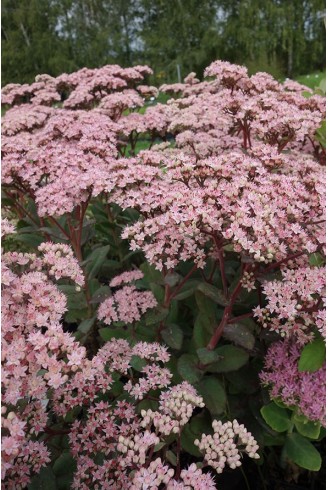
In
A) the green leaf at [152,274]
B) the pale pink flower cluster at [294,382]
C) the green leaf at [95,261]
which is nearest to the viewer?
the pale pink flower cluster at [294,382]

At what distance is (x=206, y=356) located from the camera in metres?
1.68

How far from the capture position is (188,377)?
1711 mm

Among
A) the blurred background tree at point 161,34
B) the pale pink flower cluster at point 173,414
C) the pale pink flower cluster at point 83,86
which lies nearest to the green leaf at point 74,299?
the pale pink flower cluster at point 173,414

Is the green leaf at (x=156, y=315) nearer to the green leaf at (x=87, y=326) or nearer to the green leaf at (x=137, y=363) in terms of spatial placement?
the green leaf at (x=137, y=363)

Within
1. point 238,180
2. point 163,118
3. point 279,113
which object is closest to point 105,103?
point 163,118

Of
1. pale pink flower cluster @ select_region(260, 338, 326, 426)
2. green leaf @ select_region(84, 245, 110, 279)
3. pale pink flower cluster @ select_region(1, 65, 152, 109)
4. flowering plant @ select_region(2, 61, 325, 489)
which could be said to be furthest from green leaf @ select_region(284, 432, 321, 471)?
pale pink flower cluster @ select_region(1, 65, 152, 109)

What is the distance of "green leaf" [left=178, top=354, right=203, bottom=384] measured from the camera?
67.4 inches

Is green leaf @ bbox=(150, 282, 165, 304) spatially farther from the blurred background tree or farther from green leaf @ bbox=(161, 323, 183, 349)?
the blurred background tree

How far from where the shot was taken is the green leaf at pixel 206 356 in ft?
5.46

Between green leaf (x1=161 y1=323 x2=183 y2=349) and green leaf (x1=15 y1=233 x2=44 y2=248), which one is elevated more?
green leaf (x1=15 y1=233 x2=44 y2=248)

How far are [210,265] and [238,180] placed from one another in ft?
1.81

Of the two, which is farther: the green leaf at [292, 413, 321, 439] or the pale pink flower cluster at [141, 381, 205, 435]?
the green leaf at [292, 413, 321, 439]

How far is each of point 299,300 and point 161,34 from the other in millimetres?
15863

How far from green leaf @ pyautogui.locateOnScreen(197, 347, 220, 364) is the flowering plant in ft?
0.05
